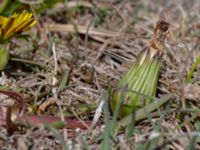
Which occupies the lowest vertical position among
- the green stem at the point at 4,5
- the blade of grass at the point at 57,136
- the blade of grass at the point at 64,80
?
the blade of grass at the point at 57,136

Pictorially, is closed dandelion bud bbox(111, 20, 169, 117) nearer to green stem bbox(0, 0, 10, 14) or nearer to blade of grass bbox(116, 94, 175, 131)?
blade of grass bbox(116, 94, 175, 131)

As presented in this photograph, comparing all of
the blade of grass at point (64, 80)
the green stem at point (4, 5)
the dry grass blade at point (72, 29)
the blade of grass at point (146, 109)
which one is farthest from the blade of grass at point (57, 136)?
the dry grass blade at point (72, 29)

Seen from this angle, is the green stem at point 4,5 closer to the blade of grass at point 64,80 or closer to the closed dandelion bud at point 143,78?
the blade of grass at point 64,80

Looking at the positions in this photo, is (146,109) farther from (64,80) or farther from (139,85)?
(64,80)

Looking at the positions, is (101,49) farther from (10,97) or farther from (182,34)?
(10,97)

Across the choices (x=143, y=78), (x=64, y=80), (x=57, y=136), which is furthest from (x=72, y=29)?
(x=57, y=136)

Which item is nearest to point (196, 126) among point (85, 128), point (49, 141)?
point (85, 128)
